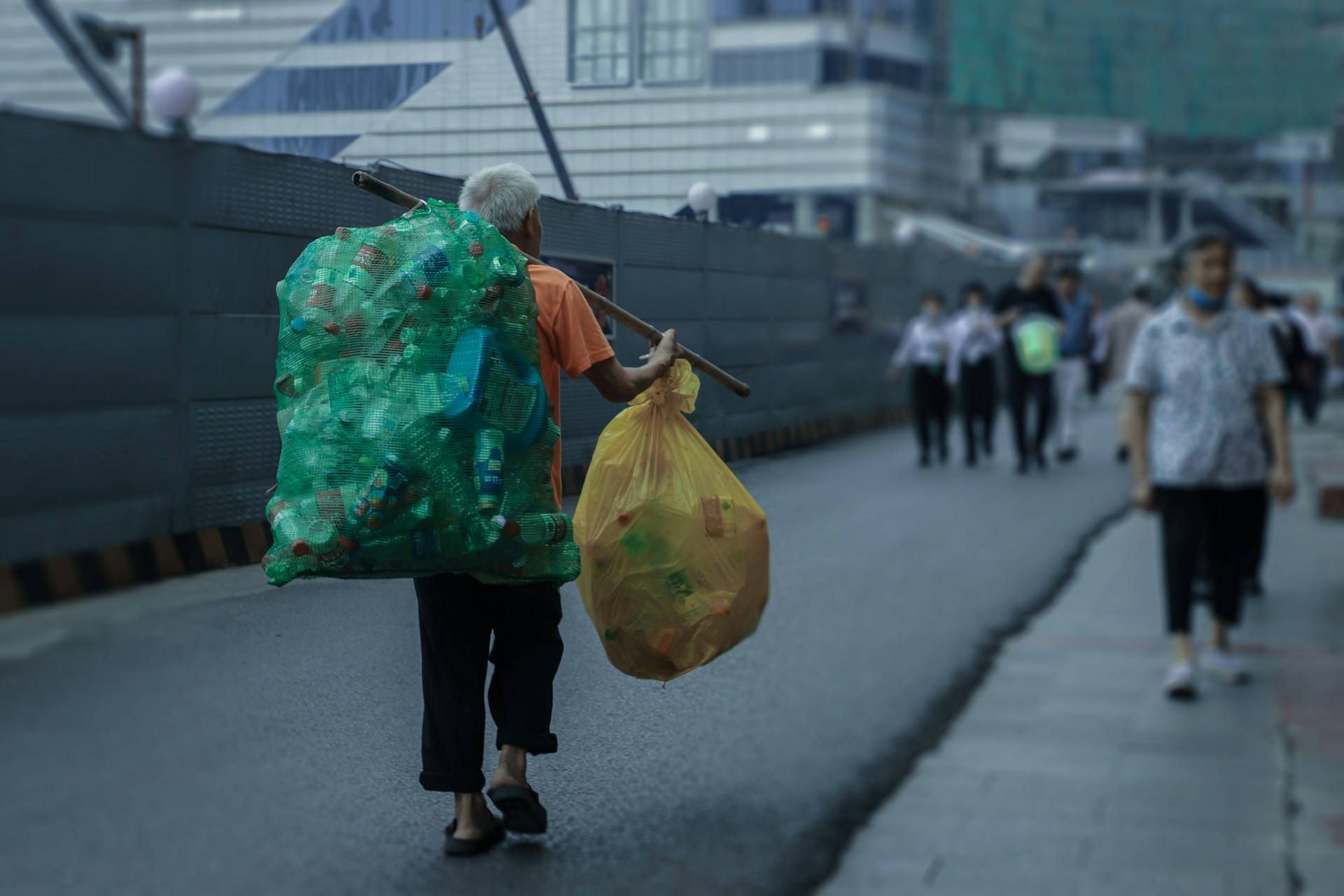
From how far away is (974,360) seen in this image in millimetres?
13852

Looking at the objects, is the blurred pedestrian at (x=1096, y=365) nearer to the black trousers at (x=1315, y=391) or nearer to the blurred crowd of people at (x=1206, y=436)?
the black trousers at (x=1315, y=391)

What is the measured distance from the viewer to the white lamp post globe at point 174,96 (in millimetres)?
1075

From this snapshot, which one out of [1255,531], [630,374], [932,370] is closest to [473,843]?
[630,374]

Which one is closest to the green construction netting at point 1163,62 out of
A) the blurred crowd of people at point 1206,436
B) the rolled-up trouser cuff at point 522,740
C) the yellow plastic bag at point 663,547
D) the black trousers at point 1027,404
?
the black trousers at point 1027,404

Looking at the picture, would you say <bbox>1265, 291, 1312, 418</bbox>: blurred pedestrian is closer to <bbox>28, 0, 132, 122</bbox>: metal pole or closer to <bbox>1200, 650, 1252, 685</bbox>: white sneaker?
<bbox>1200, 650, 1252, 685</bbox>: white sneaker

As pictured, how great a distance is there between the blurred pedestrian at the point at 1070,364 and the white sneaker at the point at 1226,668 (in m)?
5.10

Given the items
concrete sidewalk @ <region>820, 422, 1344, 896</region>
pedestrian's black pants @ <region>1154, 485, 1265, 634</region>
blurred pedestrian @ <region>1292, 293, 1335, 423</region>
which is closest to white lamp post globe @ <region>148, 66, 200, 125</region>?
pedestrian's black pants @ <region>1154, 485, 1265, 634</region>

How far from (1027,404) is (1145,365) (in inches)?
310

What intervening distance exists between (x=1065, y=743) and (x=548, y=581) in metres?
9.45

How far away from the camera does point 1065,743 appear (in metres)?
10.1

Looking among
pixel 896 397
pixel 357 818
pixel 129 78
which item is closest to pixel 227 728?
pixel 357 818

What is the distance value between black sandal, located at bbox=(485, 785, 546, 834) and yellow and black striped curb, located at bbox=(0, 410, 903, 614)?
0.24m

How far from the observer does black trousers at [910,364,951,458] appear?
1250 centimetres

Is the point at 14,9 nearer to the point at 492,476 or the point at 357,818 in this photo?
the point at 492,476
